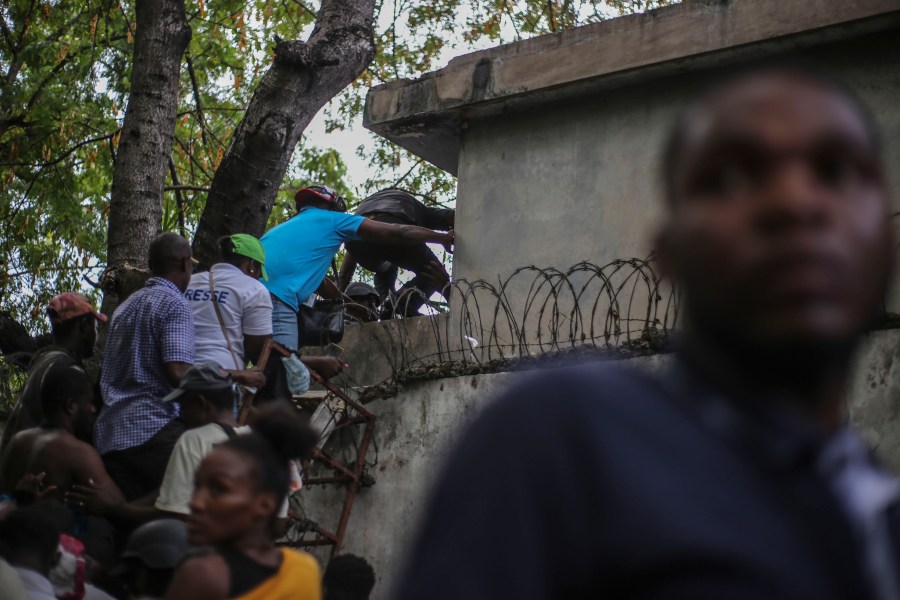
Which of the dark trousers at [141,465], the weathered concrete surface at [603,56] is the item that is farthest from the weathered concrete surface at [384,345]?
the dark trousers at [141,465]

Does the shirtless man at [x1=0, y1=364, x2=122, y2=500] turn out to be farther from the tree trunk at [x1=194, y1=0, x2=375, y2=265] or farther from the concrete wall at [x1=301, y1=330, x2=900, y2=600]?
the tree trunk at [x1=194, y1=0, x2=375, y2=265]

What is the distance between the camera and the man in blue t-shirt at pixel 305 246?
7.33 m

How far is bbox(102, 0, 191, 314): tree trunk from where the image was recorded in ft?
25.5

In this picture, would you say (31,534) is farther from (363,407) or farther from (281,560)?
(363,407)

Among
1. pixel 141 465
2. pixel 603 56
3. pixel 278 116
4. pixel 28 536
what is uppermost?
pixel 603 56

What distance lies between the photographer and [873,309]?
1097mm

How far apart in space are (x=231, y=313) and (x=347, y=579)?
1512 mm

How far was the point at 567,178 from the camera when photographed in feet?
27.0

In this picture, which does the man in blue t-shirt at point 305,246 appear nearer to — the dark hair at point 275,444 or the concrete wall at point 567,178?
the concrete wall at point 567,178

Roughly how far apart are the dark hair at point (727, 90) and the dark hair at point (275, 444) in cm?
275

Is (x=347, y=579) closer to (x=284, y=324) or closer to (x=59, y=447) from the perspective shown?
(x=59, y=447)

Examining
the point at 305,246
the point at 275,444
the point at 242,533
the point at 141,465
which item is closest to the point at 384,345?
the point at 305,246

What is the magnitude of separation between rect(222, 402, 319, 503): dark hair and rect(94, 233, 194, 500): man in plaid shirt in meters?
1.63

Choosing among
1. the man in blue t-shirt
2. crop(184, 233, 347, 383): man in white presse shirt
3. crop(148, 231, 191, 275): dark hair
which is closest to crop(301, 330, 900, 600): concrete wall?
the man in blue t-shirt
